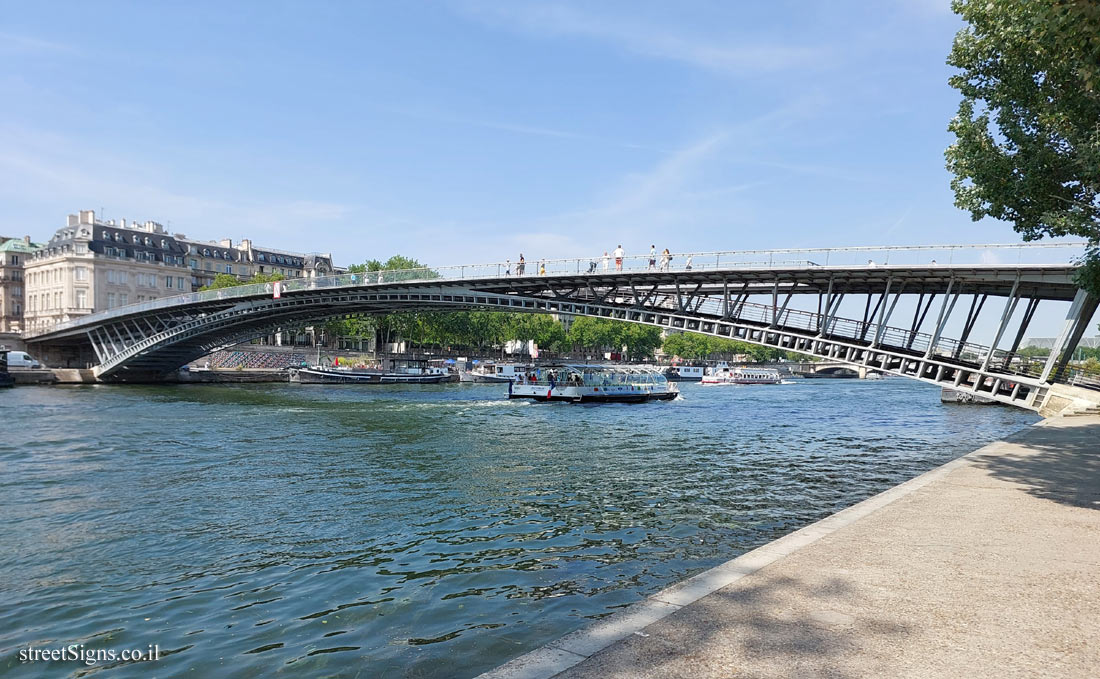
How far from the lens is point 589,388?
186ft

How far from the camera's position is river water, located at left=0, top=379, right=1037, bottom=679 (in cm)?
847

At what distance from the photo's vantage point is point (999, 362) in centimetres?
3031

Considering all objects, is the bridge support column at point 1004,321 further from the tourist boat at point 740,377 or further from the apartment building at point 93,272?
the apartment building at point 93,272

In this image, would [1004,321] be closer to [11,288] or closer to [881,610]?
[881,610]

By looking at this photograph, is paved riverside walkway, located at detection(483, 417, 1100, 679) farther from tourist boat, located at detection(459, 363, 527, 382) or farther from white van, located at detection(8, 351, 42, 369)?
white van, located at detection(8, 351, 42, 369)

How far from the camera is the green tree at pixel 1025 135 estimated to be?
14242 mm

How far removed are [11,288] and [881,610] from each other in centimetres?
12795

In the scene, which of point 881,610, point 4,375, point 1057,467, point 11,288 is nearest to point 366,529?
point 881,610

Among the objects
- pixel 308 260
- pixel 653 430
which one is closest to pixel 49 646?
pixel 653 430

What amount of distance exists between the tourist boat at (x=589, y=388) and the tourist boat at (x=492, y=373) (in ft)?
86.9

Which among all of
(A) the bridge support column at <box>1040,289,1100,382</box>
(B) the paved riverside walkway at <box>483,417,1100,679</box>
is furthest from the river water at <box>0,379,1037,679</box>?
(A) the bridge support column at <box>1040,289,1100,382</box>

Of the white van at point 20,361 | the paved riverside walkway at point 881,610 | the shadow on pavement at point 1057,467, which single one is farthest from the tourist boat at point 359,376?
the paved riverside walkway at point 881,610

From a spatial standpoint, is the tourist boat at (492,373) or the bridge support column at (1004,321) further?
the tourist boat at (492,373)

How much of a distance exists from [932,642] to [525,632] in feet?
14.9
